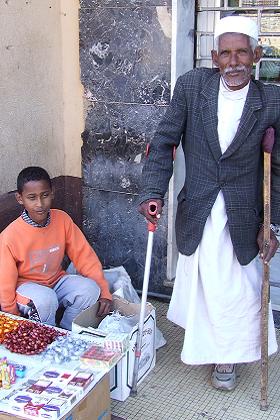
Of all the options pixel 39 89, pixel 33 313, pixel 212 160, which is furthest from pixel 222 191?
pixel 39 89

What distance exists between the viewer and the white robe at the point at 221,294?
126 inches

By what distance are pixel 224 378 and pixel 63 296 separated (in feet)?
3.55

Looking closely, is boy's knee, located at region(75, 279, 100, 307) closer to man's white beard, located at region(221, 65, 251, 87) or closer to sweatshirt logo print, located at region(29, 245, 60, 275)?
sweatshirt logo print, located at region(29, 245, 60, 275)

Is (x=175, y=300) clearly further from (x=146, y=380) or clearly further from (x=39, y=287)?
(x=39, y=287)

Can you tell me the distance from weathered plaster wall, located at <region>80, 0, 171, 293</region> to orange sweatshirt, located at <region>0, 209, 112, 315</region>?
70 cm

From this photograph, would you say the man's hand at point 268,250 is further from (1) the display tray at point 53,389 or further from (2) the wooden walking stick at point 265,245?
(1) the display tray at point 53,389

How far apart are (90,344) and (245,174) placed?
3.92 ft

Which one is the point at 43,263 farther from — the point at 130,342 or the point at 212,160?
the point at 212,160

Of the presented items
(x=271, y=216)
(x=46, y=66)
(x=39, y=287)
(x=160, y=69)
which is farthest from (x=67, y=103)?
(x=271, y=216)

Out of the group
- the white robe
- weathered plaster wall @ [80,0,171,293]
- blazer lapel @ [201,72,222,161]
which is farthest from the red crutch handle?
weathered plaster wall @ [80,0,171,293]

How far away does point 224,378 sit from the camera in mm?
3494

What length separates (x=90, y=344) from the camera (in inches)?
126

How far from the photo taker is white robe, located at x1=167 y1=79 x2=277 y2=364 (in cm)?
320

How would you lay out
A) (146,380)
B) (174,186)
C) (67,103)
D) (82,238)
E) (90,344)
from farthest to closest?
(67,103) → (174,186) → (82,238) → (146,380) → (90,344)
